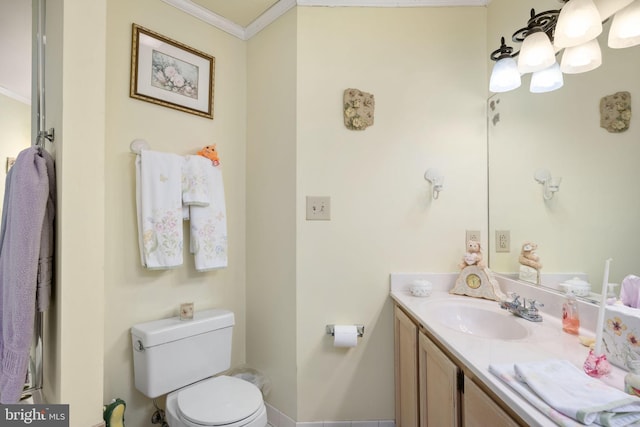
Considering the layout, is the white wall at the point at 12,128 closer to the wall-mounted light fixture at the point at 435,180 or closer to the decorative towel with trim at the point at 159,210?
the decorative towel with trim at the point at 159,210

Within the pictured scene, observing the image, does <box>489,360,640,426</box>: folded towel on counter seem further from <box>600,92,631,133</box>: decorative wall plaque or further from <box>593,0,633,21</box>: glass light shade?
<box>593,0,633,21</box>: glass light shade

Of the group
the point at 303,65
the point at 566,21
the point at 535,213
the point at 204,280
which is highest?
the point at 303,65

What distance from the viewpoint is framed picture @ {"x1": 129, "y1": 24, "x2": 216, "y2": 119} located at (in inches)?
59.5

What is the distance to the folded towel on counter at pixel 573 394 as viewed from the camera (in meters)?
0.54

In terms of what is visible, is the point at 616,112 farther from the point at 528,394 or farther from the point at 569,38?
the point at 528,394

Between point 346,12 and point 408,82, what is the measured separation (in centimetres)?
54

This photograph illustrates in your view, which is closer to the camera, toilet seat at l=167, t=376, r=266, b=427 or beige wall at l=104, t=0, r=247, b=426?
toilet seat at l=167, t=376, r=266, b=427

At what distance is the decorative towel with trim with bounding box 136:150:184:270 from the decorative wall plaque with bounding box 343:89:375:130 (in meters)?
0.99

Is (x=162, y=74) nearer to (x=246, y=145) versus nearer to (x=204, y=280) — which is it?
(x=246, y=145)

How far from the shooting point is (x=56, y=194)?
1.08 meters

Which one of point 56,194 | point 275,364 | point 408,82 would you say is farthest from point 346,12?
point 275,364

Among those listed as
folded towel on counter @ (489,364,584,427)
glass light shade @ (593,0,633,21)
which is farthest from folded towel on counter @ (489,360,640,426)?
glass light shade @ (593,0,633,21)

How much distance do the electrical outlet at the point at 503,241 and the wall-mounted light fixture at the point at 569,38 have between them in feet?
2.36

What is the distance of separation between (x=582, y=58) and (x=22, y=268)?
218cm
